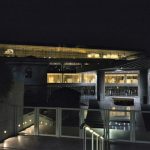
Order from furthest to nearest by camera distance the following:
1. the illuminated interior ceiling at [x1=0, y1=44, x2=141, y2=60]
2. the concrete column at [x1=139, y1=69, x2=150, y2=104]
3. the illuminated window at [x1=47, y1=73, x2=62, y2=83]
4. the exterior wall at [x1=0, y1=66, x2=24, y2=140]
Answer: the illuminated interior ceiling at [x1=0, y1=44, x2=141, y2=60], the illuminated window at [x1=47, y1=73, x2=62, y2=83], the concrete column at [x1=139, y1=69, x2=150, y2=104], the exterior wall at [x1=0, y1=66, x2=24, y2=140]

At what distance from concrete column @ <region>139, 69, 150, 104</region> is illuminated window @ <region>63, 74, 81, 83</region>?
948 cm

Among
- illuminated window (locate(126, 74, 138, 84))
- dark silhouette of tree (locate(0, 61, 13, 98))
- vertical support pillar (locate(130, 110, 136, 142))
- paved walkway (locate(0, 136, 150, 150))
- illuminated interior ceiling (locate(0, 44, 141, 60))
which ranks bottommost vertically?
paved walkway (locate(0, 136, 150, 150))

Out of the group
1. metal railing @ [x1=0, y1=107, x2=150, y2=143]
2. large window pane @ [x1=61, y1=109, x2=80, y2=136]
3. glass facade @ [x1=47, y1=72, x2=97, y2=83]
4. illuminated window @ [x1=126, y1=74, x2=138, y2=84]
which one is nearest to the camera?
metal railing @ [x1=0, y1=107, x2=150, y2=143]

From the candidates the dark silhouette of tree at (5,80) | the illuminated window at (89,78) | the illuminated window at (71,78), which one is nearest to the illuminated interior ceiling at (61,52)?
the illuminated window at (71,78)

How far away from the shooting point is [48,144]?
421 inches

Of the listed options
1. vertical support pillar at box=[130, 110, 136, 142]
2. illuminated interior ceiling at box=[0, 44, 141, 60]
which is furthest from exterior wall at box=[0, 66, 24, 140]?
illuminated interior ceiling at box=[0, 44, 141, 60]

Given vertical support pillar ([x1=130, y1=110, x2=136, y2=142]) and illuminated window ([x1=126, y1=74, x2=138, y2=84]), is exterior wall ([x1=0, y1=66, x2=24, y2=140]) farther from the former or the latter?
illuminated window ([x1=126, y1=74, x2=138, y2=84])

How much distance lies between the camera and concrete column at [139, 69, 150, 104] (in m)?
32.7

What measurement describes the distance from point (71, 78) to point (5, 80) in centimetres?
3320

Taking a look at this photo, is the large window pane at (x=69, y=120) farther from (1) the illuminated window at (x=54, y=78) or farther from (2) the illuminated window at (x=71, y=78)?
(1) the illuminated window at (x=54, y=78)

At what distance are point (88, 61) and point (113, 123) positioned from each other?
4491cm

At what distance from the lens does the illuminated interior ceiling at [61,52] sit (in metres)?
60.8

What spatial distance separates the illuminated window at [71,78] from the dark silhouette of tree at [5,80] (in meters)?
30.6

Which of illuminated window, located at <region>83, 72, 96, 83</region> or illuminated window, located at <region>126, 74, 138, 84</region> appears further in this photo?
illuminated window, located at <region>83, 72, 96, 83</region>
